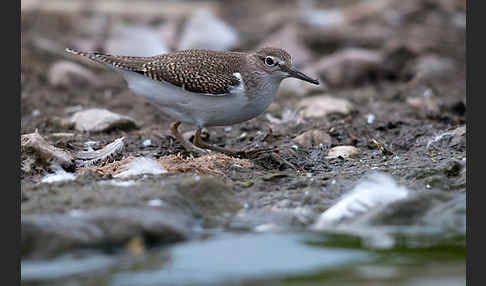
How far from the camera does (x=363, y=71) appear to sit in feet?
36.8

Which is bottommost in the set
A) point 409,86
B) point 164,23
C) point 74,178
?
point 74,178

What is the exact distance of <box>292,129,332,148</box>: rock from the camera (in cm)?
775

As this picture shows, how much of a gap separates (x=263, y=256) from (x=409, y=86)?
6.81 meters

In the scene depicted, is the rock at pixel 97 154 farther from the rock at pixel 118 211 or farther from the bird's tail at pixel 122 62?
the rock at pixel 118 211

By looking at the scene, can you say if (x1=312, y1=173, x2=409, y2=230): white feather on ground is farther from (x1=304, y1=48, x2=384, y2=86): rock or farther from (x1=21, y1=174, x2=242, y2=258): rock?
(x1=304, y1=48, x2=384, y2=86): rock

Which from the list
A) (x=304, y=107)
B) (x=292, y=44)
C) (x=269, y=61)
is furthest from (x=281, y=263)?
(x=292, y=44)

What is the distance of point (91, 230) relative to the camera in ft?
14.9

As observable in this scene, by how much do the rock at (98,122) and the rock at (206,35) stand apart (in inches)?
146

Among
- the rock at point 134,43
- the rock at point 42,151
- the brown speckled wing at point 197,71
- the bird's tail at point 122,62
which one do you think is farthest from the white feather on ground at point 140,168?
the rock at point 134,43

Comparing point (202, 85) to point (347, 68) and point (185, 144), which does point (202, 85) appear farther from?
point (347, 68)

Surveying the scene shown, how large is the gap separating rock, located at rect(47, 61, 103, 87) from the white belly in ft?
11.5

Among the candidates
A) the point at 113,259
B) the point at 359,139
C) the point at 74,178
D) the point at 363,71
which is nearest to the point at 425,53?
the point at 363,71

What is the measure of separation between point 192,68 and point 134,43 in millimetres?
4444

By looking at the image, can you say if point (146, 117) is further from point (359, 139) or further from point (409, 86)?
point (409, 86)
